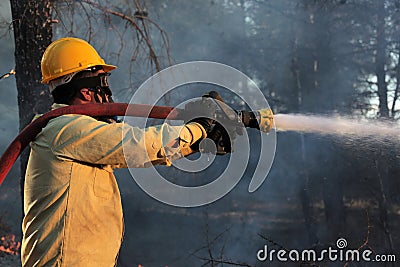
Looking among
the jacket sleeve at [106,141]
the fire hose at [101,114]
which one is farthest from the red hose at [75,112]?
the jacket sleeve at [106,141]

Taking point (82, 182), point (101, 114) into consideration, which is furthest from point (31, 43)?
point (82, 182)

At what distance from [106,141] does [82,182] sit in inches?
10.7

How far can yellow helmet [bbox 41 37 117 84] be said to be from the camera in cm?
306

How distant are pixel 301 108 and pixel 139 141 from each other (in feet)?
44.5

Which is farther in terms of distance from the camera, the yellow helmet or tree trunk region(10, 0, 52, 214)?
tree trunk region(10, 0, 52, 214)

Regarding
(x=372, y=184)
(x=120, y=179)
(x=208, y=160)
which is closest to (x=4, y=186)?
(x=120, y=179)

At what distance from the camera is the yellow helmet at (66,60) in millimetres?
3057

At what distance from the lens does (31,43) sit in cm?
611

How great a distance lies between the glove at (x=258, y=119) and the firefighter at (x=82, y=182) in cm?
36

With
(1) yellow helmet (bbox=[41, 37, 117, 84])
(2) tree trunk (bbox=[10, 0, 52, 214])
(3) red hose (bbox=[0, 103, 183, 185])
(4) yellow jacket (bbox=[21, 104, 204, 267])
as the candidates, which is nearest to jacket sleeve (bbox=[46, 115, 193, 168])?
(4) yellow jacket (bbox=[21, 104, 204, 267])

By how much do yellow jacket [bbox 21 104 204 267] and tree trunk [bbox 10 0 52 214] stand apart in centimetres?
362

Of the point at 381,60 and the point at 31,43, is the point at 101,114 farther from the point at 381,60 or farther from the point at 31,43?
the point at 381,60

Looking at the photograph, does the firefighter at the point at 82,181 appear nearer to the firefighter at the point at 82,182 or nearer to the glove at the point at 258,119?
the firefighter at the point at 82,182

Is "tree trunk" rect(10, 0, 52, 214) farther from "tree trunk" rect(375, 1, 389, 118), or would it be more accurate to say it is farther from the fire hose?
"tree trunk" rect(375, 1, 389, 118)
